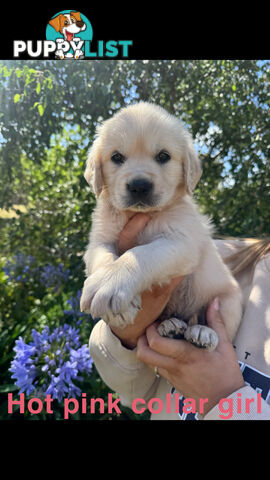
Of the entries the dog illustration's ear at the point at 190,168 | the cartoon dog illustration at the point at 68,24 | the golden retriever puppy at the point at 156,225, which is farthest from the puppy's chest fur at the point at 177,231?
the cartoon dog illustration at the point at 68,24

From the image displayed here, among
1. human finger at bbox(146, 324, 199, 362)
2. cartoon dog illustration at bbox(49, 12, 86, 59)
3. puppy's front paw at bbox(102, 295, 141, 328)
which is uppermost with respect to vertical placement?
cartoon dog illustration at bbox(49, 12, 86, 59)

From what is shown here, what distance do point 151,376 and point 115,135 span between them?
4.87 feet

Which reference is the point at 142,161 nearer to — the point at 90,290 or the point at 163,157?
the point at 163,157

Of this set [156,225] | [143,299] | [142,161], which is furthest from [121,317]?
[142,161]

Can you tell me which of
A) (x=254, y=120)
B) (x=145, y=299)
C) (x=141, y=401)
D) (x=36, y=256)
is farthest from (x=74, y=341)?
(x=254, y=120)

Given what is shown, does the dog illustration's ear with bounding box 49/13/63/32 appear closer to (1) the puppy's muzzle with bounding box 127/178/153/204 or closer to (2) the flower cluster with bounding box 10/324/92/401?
(1) the puppy's muzzle with bounding box 127/178/153/204

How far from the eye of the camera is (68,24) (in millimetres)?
2436

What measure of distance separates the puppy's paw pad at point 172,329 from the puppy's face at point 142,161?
68 centimetres

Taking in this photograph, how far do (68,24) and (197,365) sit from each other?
7.51 feet

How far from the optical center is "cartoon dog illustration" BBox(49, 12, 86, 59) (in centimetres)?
239

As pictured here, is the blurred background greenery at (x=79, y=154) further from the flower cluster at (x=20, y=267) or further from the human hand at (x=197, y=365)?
the human hand at (x=197, y=365)

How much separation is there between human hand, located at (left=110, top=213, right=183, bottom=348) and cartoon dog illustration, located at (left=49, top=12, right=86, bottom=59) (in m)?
1.34

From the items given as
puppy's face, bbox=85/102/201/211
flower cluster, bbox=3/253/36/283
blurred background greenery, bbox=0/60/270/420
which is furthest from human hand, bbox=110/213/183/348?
flower cluster, bbox=3/253/36/283

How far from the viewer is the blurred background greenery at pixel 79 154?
10.8 ft
